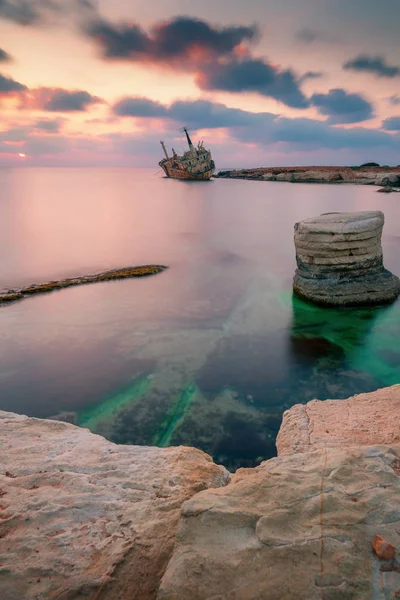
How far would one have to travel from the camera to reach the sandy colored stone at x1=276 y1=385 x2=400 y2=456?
768 centimetres

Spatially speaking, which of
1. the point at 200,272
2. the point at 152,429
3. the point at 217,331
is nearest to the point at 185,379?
the point at 152,429

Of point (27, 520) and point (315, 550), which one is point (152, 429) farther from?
point (315, 550)

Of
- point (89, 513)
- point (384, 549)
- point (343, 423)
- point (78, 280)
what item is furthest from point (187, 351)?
point (78, 280)

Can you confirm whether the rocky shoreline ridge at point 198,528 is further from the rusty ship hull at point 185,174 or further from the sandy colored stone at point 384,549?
the rusty ship hull at point 185,174

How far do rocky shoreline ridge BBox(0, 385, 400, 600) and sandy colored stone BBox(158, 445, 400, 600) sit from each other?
11 mm

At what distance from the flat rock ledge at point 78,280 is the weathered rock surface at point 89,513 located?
15696mm

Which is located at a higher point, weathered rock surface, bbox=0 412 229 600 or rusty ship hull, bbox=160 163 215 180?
rusty ship hull, bbox=160 163 215 180

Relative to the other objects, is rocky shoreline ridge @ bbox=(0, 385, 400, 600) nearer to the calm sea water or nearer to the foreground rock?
the foreground rock

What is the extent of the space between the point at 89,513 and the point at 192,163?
130156 millimetres

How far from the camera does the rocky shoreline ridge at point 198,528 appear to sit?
11.8ft

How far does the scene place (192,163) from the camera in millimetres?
125375

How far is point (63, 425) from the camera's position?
814 cm

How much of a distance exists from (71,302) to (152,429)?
12134 mm

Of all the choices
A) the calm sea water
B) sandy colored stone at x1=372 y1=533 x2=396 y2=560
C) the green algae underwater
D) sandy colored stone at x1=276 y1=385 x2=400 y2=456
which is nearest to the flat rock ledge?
the calm sea water
